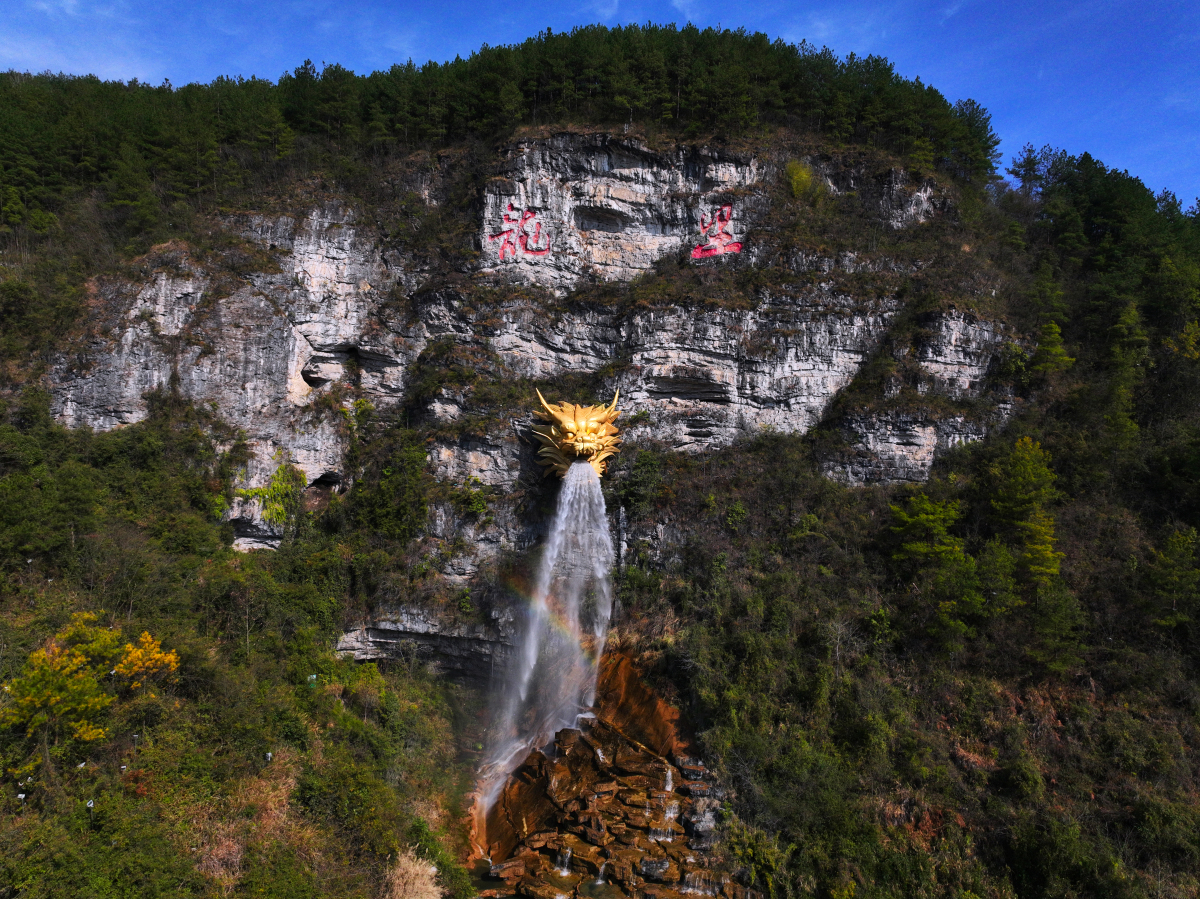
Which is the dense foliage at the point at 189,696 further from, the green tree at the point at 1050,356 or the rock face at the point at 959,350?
the green tree at the point at 1050,356

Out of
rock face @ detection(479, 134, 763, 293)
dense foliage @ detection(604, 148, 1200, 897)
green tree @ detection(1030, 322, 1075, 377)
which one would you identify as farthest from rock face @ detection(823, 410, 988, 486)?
rock face @ detection(479, 134, 763, 293)

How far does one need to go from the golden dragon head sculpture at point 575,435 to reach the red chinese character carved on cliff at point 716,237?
9.20 m

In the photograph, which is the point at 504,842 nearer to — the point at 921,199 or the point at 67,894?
the point at 67,894

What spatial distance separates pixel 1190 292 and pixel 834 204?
527 inches

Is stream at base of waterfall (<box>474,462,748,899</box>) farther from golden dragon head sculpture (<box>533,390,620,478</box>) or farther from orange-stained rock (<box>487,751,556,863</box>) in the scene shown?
golden dragon head sculpture (<box>533,390,620,478</box>)

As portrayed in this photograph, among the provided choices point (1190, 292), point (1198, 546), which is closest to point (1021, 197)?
point (1190, 292)

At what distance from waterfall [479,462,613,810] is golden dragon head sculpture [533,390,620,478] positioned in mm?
466

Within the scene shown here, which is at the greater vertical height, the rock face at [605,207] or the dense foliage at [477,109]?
the dense foliage at [477,109]

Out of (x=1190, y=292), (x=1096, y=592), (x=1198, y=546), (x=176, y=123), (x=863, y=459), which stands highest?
(x=176, y=123)

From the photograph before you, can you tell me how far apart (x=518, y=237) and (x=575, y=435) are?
1042cm

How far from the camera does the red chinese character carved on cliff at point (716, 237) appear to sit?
28.9 meters

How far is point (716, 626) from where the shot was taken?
20031 mm

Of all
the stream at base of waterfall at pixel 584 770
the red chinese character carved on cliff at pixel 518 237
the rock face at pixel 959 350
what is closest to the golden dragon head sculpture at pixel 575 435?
the stream at base of waterfall at pixel 584 770

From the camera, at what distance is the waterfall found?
2028 cm
